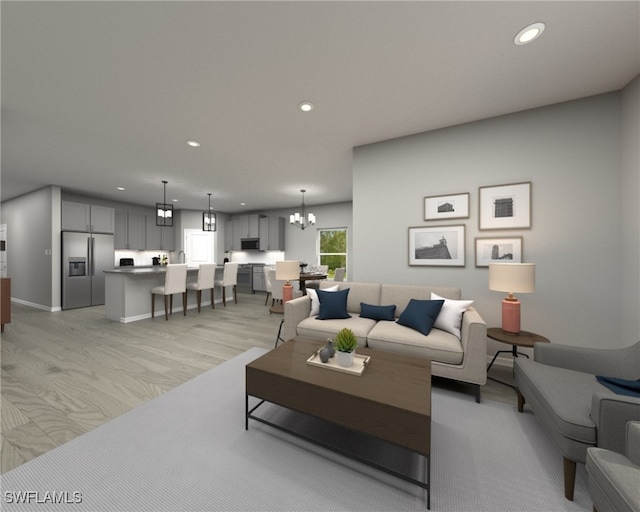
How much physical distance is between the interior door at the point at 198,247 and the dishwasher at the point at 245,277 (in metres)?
1.33

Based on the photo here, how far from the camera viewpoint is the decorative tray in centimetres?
165

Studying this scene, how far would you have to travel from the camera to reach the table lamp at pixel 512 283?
2.22 m

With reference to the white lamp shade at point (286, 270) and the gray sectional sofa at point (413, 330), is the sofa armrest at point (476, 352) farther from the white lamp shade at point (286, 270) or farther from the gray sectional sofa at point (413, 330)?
the white lamp shade at point (286, 270)

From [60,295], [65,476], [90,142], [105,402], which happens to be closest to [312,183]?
[90,142]

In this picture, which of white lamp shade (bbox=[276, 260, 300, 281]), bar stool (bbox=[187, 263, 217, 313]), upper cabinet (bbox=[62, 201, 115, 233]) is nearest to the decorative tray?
white lamp shade (bbox=[276, 260, 300, 281])

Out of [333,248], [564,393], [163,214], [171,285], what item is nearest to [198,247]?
[163,214]

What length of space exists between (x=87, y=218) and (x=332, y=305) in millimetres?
6373

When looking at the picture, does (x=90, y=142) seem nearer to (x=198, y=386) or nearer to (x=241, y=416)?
(x=198, y=386)

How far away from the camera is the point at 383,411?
4.30ft

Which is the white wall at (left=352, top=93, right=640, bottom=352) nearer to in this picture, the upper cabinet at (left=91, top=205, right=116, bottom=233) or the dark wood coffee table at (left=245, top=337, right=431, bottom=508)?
the dark wood coffee table at (left=245, top=337, right=431, bottom=508)

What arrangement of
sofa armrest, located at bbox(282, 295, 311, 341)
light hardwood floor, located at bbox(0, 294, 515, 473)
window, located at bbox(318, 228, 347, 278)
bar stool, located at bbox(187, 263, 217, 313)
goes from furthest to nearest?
window, located at bbox(318, 228, 347, 278) < bar stool, located at bbox(187, 263, 217, 313) < sofa armrest, located at bbox(282, 295, 311, 341) < light hardwood floor, located at bbox(0, 294, 515, 473)

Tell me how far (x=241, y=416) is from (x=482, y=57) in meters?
3.28

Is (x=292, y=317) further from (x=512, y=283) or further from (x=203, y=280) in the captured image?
(x=203, y=280)

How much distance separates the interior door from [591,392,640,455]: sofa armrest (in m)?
8.82
